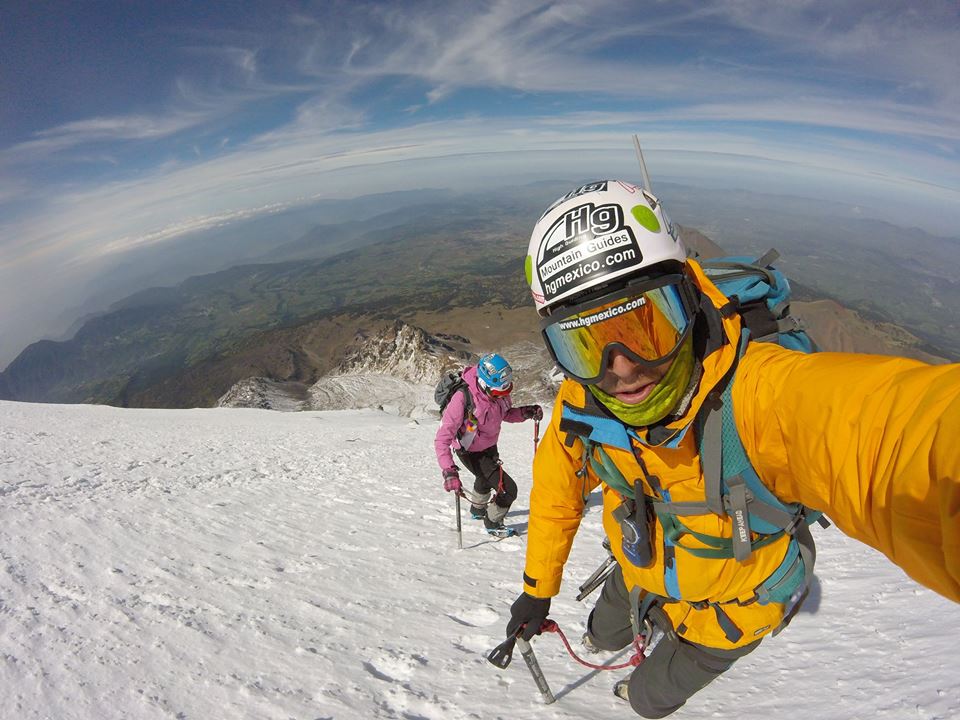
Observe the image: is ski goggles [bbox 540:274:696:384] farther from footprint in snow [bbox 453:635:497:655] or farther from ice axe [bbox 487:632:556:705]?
footprint in snow [bbox 453:635:497:655]

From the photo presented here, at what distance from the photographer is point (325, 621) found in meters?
4.52

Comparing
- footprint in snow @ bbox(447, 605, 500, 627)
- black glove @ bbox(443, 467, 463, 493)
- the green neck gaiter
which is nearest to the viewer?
the green neck gaiter

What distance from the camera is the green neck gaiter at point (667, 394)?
8.27ft

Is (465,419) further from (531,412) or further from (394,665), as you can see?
(394,665)

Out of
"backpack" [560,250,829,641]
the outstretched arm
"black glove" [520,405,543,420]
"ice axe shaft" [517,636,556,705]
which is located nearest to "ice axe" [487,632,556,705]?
"ice axe shaft" [517,636,556,705]

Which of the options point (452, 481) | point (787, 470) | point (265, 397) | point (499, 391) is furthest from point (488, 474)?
point (265, 397)

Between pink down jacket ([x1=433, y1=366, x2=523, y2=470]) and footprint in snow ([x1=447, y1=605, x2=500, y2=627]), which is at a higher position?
pink down jacket ([x1=433, y1=366, x2=523, y2=470])

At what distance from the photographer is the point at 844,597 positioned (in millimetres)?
4633

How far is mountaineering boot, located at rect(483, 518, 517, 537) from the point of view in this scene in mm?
7520

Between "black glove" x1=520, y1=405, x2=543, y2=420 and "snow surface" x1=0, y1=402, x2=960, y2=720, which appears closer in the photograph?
"snow surface" x1=0, y1=402, x2=960, y2=720

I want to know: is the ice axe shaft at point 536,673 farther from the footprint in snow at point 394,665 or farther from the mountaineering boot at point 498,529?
the mountaineering boot at point 498,529

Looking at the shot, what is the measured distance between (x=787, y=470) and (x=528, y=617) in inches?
89.2

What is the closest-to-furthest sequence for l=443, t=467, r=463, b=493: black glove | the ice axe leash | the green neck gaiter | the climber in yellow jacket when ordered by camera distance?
the climber in yellow jacket, the green neck gaiter, the ice axe leash, l=443, t=467, r=463, b=493: black glove

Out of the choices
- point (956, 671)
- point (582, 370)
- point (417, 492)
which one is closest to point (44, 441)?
point (417, 492)
